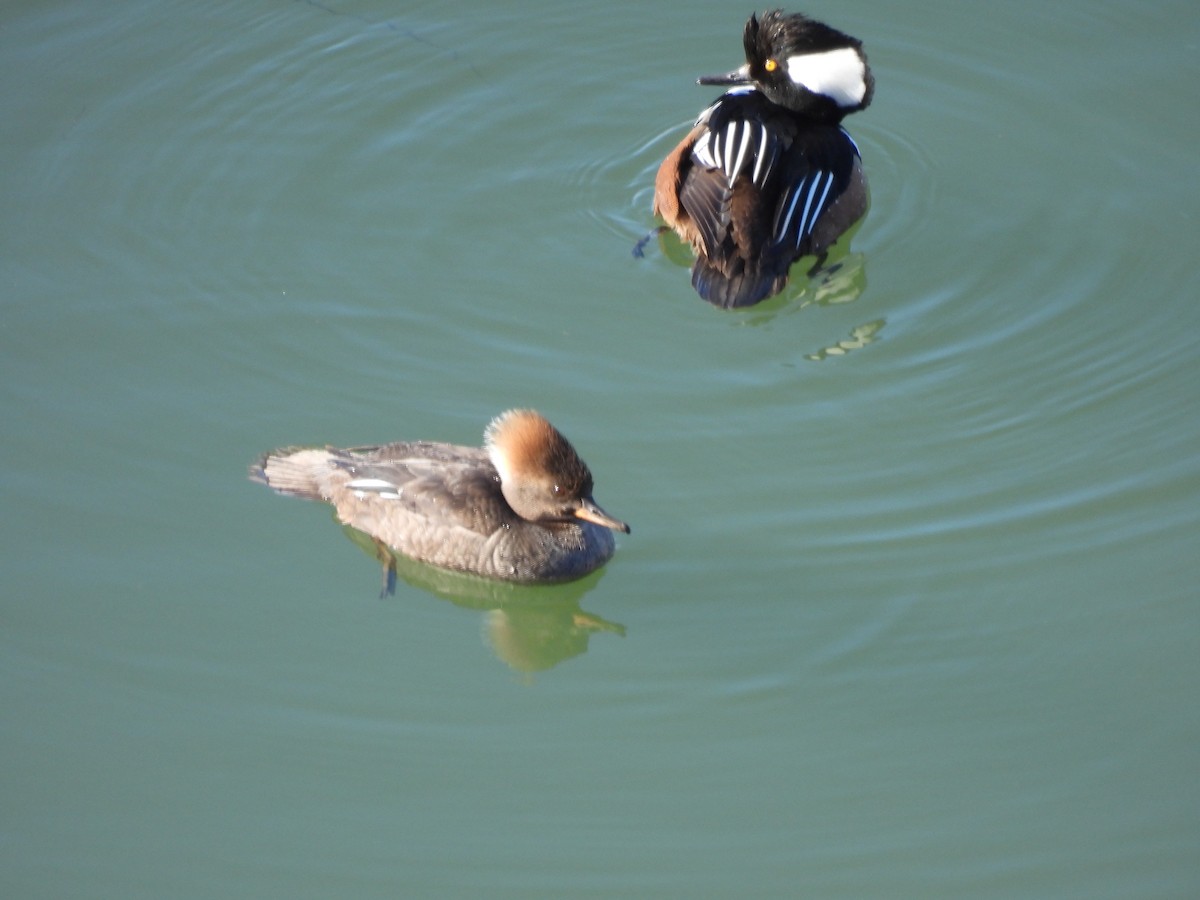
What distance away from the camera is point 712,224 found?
7.46m

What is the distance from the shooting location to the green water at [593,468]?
5.29m

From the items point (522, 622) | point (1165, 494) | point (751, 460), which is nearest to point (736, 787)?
point (522, 622)

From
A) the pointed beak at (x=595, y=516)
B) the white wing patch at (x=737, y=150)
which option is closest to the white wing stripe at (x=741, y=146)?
the white wing patch at (x=737, y=150)

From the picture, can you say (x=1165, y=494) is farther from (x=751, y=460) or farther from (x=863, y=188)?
(x=863, y=188)

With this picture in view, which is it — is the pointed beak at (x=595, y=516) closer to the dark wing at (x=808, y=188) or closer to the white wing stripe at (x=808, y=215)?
the dark wing at (x=808, y=188)

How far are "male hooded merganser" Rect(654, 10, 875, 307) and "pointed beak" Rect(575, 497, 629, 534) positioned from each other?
5.66 ft

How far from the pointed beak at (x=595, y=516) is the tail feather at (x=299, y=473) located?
1157mm

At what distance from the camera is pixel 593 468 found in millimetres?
6570

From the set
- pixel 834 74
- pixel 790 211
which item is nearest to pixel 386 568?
pixel 790 211

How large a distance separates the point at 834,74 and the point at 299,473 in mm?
4006

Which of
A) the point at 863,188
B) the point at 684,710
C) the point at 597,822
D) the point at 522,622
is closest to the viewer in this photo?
the point at 597,822

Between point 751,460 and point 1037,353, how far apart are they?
65.5 inches

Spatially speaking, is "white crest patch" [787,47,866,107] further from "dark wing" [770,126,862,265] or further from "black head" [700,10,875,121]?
"dark wing" [770,126,862,265]

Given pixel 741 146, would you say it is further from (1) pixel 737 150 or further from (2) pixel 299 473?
(2) pixel 299 473
